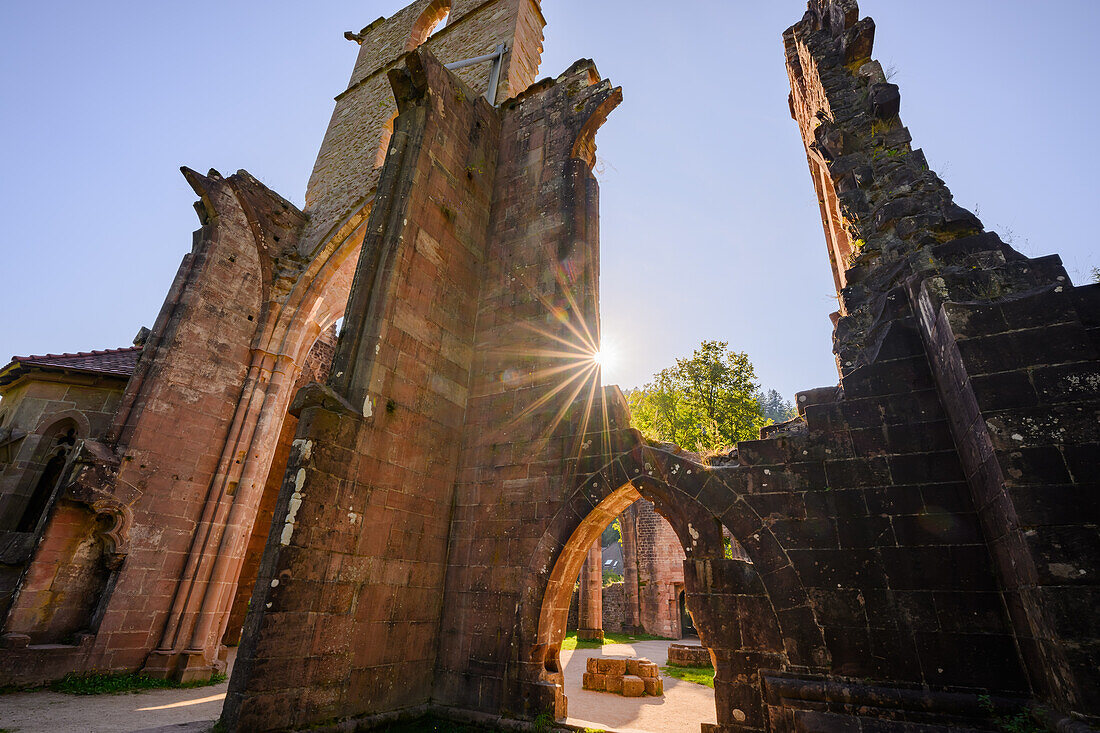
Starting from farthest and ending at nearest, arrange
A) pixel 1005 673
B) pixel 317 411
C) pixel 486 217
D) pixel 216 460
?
pixel 216 460
pixel 486 217
pixel 317 411
pixel 1005 673

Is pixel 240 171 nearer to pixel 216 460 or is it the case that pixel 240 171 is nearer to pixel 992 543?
pixel 216 460

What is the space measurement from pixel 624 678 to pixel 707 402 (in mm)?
17538

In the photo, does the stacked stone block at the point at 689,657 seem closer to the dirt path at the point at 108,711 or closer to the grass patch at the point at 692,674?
the grass patch at the point at 692,674

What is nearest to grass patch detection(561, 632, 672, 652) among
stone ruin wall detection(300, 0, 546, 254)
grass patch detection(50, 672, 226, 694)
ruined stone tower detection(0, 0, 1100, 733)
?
grass patch detection(50, 672, 226, 694)

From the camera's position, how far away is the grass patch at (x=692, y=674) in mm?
9094

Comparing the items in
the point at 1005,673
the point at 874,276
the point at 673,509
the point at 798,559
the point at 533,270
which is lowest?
the point at 1005,673

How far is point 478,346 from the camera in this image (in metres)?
7.02

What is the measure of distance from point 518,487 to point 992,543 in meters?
4.26

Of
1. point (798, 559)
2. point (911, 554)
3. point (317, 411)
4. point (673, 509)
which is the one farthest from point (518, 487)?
point (911, 554)

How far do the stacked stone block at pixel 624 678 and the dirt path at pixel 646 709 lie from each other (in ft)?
0.44

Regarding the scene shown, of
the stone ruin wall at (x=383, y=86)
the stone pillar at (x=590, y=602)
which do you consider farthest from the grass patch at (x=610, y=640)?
the stone ruin wall at (x=383, y=86)

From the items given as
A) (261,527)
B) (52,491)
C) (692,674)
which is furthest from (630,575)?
(52,491)

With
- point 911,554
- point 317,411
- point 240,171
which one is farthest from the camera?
point 240,171

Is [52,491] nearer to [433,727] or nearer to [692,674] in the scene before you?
[433,727]
